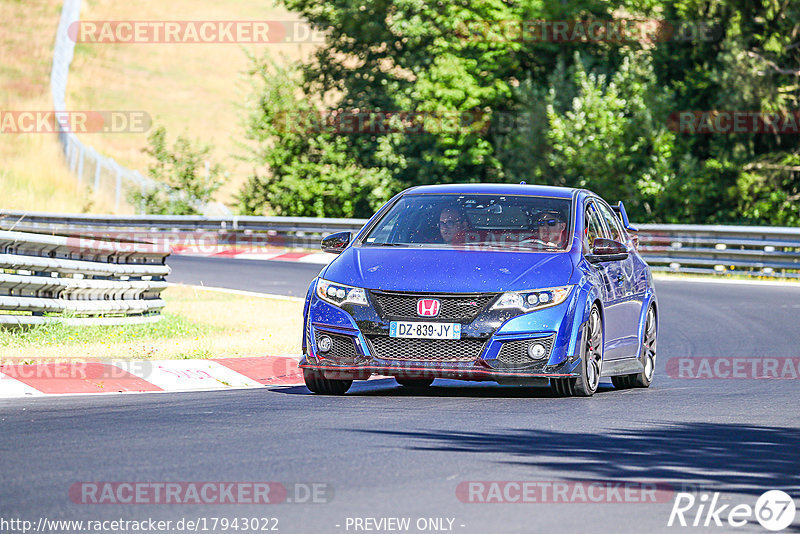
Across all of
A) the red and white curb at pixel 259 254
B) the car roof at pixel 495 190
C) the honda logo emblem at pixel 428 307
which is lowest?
the red and white curb at pixel 259 254

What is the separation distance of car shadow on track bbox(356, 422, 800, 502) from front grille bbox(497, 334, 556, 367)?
140cm

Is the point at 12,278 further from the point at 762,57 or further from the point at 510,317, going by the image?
the point at 762,57

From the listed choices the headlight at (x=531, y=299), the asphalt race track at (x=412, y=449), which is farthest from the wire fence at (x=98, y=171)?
the headlight at (x=531, y=299)

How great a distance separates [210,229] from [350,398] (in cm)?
2893

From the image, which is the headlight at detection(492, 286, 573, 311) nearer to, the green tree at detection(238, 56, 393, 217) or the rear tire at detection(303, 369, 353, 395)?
the rear tire at detection(303, 369, 353, 395)

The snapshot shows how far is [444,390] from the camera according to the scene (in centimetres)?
1204

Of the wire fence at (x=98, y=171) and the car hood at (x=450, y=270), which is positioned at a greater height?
the car hood at (x=450, y=270)

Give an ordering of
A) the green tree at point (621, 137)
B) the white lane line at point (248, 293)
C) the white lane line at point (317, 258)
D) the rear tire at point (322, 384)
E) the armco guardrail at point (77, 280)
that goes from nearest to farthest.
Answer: the rear tire at point (322, 384), the armco guardrail at point (77, 280), the white lane line at point (248, 293), the white lane line at point (317, 258), the green tree at point (621, 137)

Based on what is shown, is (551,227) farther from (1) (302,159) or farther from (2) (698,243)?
(1) (302,159)

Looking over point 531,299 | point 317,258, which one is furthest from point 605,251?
point 317,258

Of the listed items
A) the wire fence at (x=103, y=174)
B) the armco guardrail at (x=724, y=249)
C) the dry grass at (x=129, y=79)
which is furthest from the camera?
the dry grass at (x=129, y=79)

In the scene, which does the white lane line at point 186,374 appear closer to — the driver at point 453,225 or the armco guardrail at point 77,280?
the armco guardrail at point 77,280

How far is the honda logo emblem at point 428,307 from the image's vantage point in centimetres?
1052

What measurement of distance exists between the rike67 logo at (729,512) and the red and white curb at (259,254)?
25693 mm
